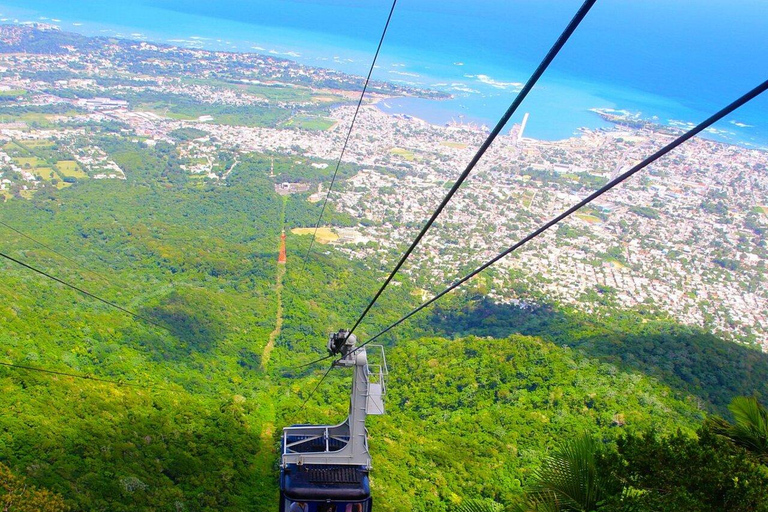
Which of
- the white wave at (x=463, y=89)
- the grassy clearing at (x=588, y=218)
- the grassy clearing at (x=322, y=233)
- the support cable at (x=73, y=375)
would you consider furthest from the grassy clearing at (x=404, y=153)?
the support cable at (x=73, y=375)

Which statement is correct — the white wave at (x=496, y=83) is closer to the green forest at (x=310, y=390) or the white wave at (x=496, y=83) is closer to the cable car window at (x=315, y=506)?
the green forest at (x=310, y=390)

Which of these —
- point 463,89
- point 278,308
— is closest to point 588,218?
point 278,308

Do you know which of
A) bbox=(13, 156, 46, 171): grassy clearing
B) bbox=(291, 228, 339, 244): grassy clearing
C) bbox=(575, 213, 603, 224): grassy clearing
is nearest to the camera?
bbox=(291, 228, 339, 244): grassy clearing

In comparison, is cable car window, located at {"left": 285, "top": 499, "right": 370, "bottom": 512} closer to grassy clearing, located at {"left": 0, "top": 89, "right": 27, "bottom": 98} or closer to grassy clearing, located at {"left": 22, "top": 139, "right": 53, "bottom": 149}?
grassy clearing, located at {"left": 22, "top": 139, "right": 53, "bottom": 149}

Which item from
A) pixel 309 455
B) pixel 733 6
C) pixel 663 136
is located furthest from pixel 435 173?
pixel 733 6

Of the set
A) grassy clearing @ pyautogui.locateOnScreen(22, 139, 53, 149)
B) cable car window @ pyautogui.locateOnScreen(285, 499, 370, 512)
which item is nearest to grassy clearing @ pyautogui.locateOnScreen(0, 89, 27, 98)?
grassy clearing @ pyautogui.locateOnScreen(22, 139, 53, 149)

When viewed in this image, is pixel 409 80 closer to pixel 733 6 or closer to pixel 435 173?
pixel 435 173

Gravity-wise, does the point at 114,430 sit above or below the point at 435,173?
below

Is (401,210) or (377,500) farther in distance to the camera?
(401,210)
